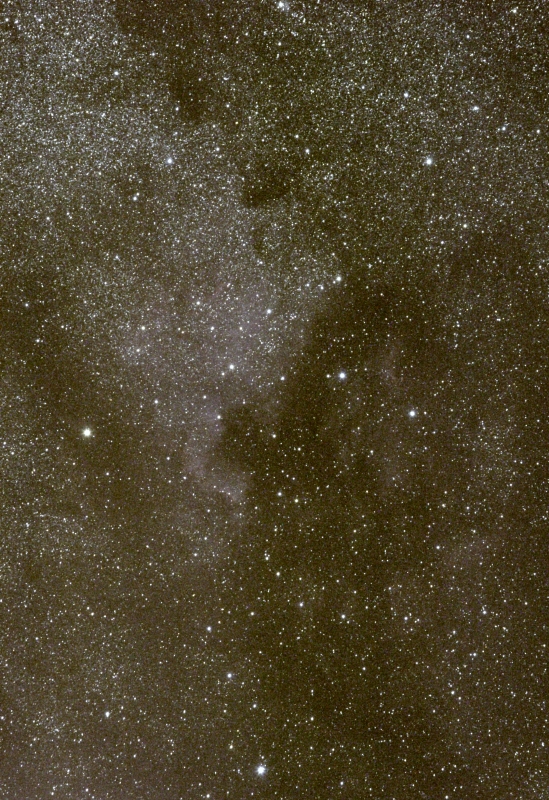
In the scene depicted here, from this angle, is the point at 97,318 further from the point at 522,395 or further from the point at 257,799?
the point at 257,799

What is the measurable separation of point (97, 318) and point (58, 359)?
0.10 metres

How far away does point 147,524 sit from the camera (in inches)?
31.7

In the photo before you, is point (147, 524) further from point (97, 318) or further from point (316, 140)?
point (316, 140)

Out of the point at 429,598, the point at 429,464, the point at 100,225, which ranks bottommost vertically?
the point at 429,598

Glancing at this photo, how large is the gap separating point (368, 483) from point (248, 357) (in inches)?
11.6

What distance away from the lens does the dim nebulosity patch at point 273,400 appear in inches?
30.6

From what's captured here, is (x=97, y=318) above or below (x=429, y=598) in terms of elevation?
above

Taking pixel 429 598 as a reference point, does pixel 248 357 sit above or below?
above

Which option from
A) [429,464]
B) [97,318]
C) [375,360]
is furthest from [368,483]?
[97,318]

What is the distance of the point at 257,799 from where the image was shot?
821 mm

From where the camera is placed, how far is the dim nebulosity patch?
2.55 ft

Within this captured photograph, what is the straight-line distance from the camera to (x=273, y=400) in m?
0.81

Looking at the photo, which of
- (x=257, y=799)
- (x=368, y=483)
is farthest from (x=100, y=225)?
(x=257, y=799)

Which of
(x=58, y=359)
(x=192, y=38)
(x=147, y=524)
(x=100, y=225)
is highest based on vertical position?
(x=192, y=38)
